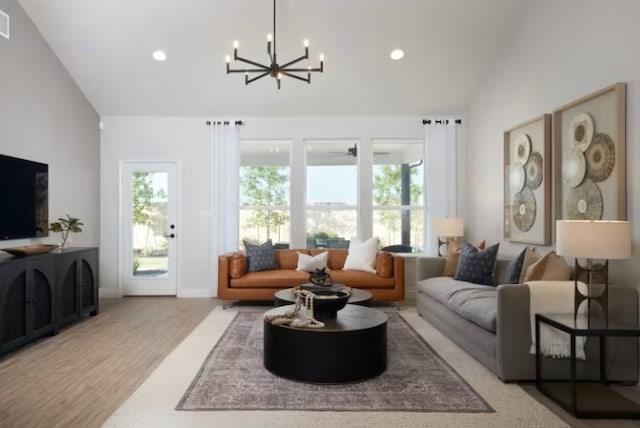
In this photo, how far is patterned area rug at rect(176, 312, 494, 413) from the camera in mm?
2619

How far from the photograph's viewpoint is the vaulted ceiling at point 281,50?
4.78 meters

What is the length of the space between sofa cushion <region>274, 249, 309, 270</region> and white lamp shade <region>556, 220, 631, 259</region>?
3725mm

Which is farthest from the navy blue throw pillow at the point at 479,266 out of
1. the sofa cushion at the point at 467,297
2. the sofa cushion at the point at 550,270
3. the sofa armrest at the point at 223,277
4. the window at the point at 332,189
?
the sofa armrest at the point at 223,277

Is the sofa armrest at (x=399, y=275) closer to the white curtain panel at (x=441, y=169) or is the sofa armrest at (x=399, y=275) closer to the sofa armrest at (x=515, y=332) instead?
the white curtain panel at (x=441, y=169)

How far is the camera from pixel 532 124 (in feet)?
14.6

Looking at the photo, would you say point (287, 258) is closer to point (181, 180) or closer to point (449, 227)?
point (181, 180)

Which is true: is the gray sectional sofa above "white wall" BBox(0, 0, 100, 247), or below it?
below

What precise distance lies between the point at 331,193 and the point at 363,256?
1231mm

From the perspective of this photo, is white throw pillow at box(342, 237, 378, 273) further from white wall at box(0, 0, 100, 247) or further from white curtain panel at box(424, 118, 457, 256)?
white wall at box(0, 0, 100, 247)

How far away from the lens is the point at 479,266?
4.38m

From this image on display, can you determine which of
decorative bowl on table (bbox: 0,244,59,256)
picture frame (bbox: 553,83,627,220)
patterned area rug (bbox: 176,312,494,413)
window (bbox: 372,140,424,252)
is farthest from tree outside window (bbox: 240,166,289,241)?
picture frame (bbox: 553,83,627,220)

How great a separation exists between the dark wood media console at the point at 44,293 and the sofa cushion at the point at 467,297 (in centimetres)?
384

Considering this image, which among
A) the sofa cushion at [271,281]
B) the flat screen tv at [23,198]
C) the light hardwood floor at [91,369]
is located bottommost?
the light hardwood floor at [91,369]

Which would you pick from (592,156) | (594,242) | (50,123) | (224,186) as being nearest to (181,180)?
(224,186)
